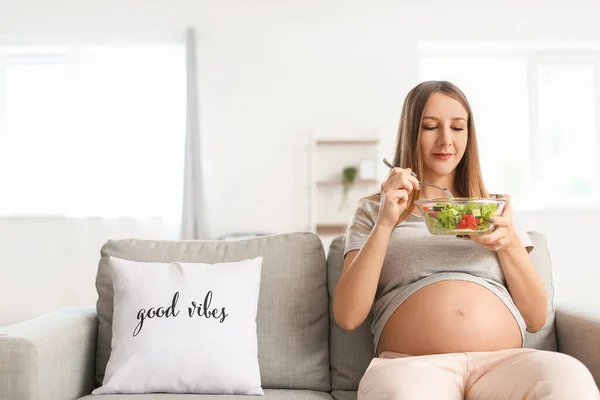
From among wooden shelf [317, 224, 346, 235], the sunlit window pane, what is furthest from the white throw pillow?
the sunlit window pane

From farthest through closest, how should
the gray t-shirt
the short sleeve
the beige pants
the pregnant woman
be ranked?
1. the short sleeve
2. the gray t-shirt
3. the pregnant woman
4. the beige pants

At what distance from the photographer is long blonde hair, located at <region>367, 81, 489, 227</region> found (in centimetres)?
164

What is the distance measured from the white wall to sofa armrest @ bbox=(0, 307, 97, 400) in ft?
9.72

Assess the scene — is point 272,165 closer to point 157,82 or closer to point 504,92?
point 157,82

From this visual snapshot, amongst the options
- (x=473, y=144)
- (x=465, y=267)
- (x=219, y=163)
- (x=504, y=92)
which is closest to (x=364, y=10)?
(x=504, y=92)

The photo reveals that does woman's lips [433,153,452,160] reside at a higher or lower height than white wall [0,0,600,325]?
lower

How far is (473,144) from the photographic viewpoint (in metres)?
1.69

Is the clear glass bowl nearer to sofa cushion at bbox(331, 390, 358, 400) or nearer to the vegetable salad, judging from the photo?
the vegetable salad

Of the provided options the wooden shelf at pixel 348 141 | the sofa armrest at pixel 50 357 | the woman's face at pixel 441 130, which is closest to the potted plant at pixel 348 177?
the wooden shelf at pixel 348 141

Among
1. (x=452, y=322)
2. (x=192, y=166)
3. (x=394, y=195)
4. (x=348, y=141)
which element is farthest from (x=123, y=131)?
(x=452, y=322)

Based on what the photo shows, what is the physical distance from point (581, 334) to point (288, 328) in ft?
2.47

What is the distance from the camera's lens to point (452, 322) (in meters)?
1.40

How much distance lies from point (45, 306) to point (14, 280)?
1.04 feet

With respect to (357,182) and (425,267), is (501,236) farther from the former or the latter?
(357,182)
